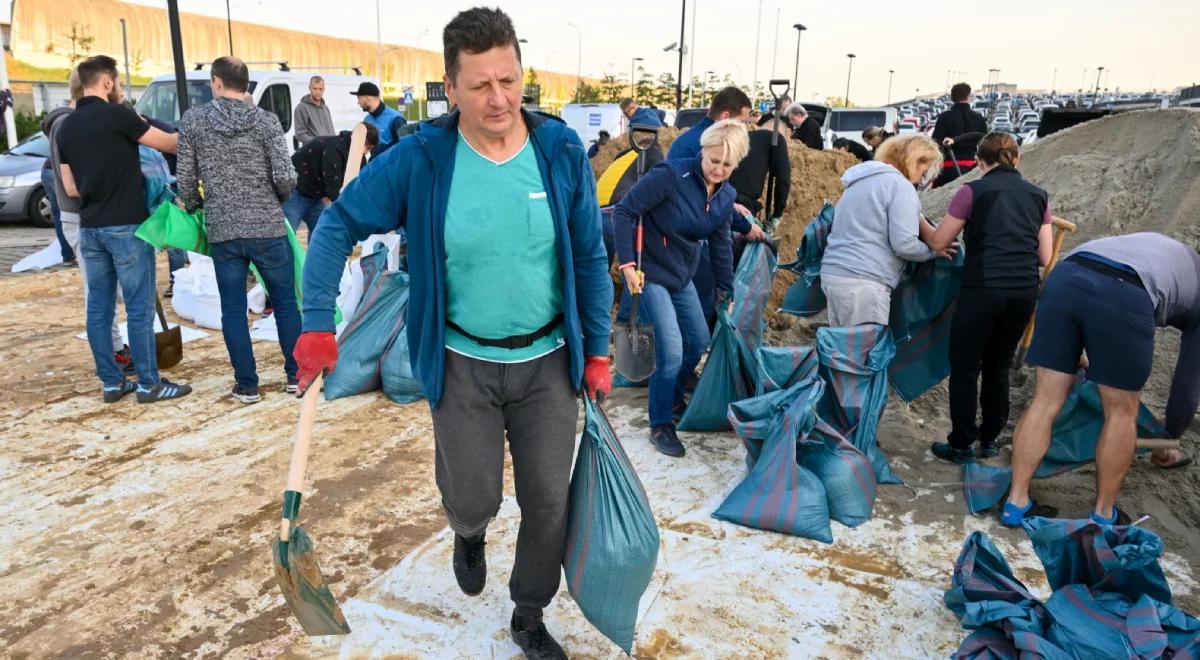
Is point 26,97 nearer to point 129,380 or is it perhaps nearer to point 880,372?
point 129,380

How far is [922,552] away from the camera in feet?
10.1

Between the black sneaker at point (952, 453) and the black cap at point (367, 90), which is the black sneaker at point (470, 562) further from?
Result: the black cap at point (367, 90)

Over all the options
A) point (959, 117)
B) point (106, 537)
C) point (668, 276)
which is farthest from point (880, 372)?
point (959, 117)

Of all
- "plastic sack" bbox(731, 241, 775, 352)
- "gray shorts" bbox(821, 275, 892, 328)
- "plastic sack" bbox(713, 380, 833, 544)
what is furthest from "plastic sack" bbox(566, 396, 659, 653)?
"plastic sack" bbox(731, 241, 775, 352)

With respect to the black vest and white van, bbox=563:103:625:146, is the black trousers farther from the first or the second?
white van, bbox=563:103:625:146

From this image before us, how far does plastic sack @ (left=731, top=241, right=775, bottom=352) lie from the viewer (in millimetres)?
4441

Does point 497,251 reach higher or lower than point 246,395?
higher

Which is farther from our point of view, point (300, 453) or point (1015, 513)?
point (1015, 513)

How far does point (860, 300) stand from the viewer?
12.5 ft

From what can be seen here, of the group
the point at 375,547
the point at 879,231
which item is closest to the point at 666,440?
the point at 879,231

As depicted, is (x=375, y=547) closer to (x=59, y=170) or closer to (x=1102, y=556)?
(x=1102, y=556)

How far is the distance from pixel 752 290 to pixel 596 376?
2.33m

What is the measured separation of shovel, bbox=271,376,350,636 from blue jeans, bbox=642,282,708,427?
1983 millimetres

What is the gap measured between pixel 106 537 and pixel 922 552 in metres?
3.10
